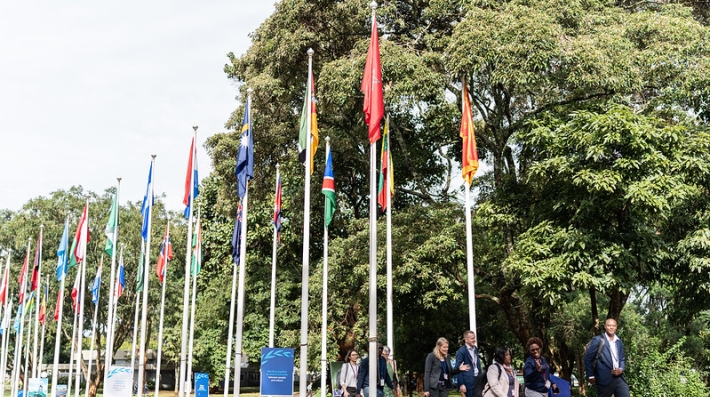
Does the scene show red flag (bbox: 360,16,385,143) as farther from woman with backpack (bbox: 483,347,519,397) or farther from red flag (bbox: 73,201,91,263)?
red flag (bbox: 73,201,91,263)

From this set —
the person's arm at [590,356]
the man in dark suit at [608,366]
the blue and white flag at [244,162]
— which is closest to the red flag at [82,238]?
the blue and white flag at [244,162]

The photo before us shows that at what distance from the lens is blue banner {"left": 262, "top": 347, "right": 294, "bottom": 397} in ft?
62.5

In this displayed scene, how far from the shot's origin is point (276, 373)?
19141 millimetres

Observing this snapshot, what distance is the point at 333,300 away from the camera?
30.8 meters

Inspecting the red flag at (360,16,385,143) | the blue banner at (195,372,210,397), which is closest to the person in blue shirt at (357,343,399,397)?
the red flag at (360,16,385,143)

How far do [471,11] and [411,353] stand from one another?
19.2 m

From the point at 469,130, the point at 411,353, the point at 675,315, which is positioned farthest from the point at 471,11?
the point at 411,353

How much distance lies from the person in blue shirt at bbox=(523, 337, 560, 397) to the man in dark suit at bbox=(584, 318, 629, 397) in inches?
25.1

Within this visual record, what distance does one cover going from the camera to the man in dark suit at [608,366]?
11.2m

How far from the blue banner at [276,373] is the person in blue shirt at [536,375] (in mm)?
8975

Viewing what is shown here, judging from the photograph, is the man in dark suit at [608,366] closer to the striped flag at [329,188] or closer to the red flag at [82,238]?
the striped flag at [329,188]

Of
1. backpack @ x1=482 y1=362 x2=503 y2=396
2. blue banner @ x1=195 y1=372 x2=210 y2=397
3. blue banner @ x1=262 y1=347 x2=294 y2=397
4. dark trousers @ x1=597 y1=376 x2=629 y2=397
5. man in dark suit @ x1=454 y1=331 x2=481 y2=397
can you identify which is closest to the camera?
backpack @ x1=482 y1=362 x2=503 y2=396

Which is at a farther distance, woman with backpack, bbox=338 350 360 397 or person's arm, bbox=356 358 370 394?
woman with backpack, bbox=338 350 360 397

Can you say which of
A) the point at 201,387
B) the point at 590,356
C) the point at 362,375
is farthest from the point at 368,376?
the point at 201,387
